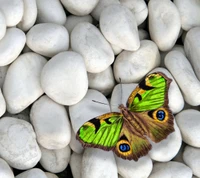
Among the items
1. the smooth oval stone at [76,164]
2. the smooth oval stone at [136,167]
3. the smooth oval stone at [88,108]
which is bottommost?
the smooth oval stone at [76,164]

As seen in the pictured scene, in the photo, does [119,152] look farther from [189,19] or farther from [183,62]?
[189,19]

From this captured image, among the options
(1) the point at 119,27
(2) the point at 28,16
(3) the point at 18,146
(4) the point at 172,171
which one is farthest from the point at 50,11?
(4) the point at 172,171

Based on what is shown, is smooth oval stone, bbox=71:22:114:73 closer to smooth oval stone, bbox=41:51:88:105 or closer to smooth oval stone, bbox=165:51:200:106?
smooth oval stone, bbox=41:51:88:105

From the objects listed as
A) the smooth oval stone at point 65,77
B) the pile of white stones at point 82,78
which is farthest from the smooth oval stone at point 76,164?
the smooth oval stone at point 65,77

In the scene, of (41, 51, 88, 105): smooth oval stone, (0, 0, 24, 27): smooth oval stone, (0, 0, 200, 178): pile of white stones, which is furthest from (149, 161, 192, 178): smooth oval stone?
(0, 0, 24, 27): smooth oval stone

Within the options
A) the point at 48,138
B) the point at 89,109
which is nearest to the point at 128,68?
the point at 89,109

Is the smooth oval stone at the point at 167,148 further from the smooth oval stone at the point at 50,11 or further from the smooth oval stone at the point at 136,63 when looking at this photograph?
the smooth oval stone at the point at 50,11
